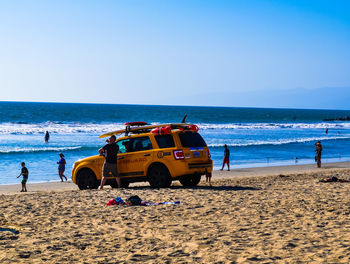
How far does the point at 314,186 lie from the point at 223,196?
11.1 ft

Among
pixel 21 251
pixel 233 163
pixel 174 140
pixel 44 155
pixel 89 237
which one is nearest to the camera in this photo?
pixel 21 251

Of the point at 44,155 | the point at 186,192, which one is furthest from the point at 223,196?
the point at 44,155

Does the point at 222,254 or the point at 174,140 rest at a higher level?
the point at 174,140

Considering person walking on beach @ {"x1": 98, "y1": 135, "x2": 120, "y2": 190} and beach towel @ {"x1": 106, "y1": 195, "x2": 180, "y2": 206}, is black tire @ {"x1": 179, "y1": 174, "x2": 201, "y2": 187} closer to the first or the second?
person walking on beach @ {"x1": 98, "y1": 135, "x2": 120, "y2": 190}

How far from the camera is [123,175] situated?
13.1 meters

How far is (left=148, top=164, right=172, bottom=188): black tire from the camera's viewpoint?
41.1 feet

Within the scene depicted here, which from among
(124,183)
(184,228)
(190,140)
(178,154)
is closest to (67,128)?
(124,183)

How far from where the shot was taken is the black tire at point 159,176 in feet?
41.1

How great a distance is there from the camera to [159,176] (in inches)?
497

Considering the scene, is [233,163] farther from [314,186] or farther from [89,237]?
[89,237]

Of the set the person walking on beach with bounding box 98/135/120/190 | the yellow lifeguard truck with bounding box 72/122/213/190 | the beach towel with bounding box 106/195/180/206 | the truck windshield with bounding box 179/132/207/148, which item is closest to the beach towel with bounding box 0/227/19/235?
the beach towel with bounding box 106/195/180/206

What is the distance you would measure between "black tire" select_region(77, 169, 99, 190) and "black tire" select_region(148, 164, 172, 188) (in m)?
1.84

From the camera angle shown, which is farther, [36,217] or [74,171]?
[74,171]

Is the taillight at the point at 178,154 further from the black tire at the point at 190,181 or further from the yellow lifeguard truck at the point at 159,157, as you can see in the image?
the black tire at the point at 190,181
